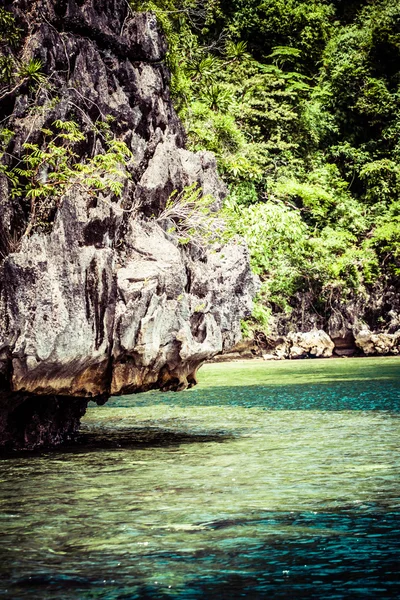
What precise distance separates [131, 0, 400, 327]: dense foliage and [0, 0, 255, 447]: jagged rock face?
2331cm

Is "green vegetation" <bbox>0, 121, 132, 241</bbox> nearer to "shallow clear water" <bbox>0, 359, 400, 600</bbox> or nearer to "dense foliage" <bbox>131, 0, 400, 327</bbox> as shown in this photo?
"shallow clear water" <bbox>0, 359, 400, 600</bbox>

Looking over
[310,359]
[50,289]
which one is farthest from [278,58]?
[50,289]

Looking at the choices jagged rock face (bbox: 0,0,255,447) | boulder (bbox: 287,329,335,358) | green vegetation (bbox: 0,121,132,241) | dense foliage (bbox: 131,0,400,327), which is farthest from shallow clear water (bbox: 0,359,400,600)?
boulder (bbox: 287,329,335,358)

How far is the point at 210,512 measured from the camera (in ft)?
27.8

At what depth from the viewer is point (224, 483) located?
10.0 metres

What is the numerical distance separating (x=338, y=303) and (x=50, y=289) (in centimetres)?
3563

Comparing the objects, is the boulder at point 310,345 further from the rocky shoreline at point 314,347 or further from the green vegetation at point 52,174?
the green vegetation at point 52,174

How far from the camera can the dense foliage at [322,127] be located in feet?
138

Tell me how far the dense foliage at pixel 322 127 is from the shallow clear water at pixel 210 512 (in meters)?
25.1

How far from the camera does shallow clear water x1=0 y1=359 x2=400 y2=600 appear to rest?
6.27 metres

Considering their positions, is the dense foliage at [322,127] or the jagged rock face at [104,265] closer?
the jagged rock face at [104,265]

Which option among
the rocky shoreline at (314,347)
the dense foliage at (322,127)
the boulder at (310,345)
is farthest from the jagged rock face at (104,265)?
the rocky shoreline at (314,347)

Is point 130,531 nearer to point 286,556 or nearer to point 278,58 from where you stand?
point 286,556

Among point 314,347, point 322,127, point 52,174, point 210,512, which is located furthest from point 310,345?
point 210,512
